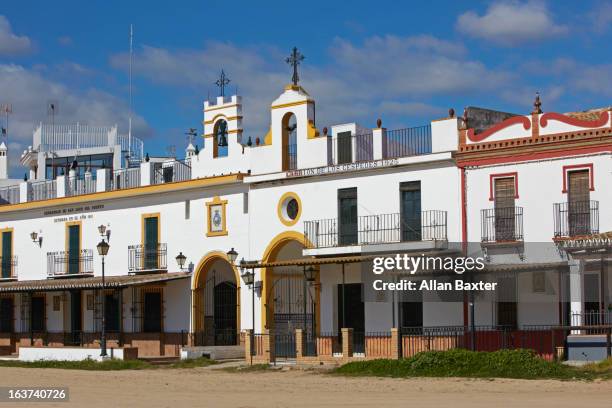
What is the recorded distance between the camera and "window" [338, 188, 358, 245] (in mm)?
36125

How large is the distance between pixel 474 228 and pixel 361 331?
5645mm

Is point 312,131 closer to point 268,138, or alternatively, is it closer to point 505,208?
point 268,138

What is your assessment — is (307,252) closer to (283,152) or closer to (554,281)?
(283,152)

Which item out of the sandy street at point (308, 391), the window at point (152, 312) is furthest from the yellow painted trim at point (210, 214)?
the sandy street at point (308, 391)

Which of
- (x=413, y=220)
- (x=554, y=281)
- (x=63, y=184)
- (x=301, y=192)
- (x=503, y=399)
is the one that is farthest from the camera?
(x=63, y=184)

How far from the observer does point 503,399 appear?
2308 centimetres

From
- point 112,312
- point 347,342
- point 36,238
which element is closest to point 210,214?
point 112,312

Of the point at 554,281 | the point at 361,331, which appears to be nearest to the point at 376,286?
the point at 361,331

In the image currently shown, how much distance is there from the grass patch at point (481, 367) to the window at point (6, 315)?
22215 millimetres

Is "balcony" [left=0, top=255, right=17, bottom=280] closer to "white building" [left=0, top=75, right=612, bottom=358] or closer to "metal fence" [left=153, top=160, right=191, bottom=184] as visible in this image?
"white building" [left=0, top=75, right=612, bottom=358]

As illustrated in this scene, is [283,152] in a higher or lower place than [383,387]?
higher

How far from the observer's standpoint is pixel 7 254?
49.0m

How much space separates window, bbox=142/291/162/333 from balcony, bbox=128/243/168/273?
0.95 meters

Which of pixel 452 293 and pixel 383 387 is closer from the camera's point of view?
pixel 383 387
